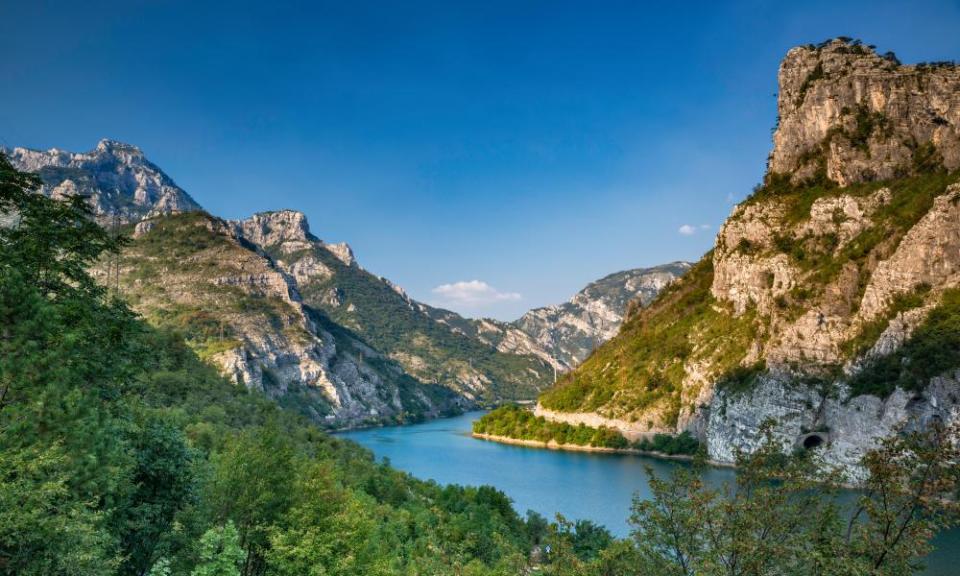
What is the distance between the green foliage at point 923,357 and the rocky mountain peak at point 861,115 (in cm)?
4311

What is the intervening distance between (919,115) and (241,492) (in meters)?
142

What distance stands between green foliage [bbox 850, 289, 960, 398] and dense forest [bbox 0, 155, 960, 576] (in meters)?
67.9

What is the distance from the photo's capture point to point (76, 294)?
2097cm

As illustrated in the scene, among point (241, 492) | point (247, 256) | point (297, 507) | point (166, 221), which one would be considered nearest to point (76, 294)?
point (241, 492)

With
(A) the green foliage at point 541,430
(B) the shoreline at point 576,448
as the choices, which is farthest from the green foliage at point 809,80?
(A) the green foliage at point 541,430

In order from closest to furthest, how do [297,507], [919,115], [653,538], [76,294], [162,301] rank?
[653,538]
[76,294]
[297,507]
[919,115]
[162,301]

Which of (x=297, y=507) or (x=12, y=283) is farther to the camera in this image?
(x=297, y=507)

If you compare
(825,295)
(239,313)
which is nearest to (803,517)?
(825,295)

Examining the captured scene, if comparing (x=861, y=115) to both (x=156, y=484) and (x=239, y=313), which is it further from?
(x=239, y=313)

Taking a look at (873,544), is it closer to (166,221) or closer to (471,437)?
(471,437)

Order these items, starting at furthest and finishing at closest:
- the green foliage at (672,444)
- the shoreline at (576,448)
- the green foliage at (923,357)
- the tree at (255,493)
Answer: the green foliage at (672,444) < the shoreline at (576,448) < the green foliage at (923,357) < the tree at (255,493)

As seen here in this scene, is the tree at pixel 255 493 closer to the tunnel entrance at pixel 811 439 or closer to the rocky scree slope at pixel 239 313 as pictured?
the tunnel entrance at pixel 811 439

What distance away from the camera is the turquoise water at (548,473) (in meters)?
63.8

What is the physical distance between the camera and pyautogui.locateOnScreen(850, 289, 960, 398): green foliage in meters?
69.8
